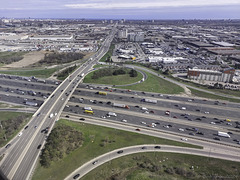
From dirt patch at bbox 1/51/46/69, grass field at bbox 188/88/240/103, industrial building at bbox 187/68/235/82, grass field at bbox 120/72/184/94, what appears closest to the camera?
grass field at bbox 188/88/240/103

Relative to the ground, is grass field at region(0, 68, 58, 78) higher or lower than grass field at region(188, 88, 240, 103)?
higher

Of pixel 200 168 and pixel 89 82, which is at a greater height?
pixel 89 82

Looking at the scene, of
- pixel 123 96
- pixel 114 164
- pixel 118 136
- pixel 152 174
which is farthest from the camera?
pixel 123 96

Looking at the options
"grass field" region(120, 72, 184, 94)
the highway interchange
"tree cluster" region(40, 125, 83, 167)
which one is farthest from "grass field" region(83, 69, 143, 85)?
"tree cluster" region(40, 125, 83, 167)

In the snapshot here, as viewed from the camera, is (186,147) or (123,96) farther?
(123,96)

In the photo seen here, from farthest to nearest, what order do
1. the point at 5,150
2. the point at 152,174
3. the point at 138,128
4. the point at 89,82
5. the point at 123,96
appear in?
the point at 89,82
the point at 123,96
the point at 138,128
the point at 5,150
the point at 152,174

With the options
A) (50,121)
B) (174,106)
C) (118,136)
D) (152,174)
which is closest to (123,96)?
(174,106)

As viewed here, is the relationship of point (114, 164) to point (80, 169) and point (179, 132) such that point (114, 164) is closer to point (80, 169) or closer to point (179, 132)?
point (80, 169)

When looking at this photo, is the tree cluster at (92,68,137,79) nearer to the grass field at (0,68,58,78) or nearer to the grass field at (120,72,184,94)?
the grass field at (120,72,184,94)
